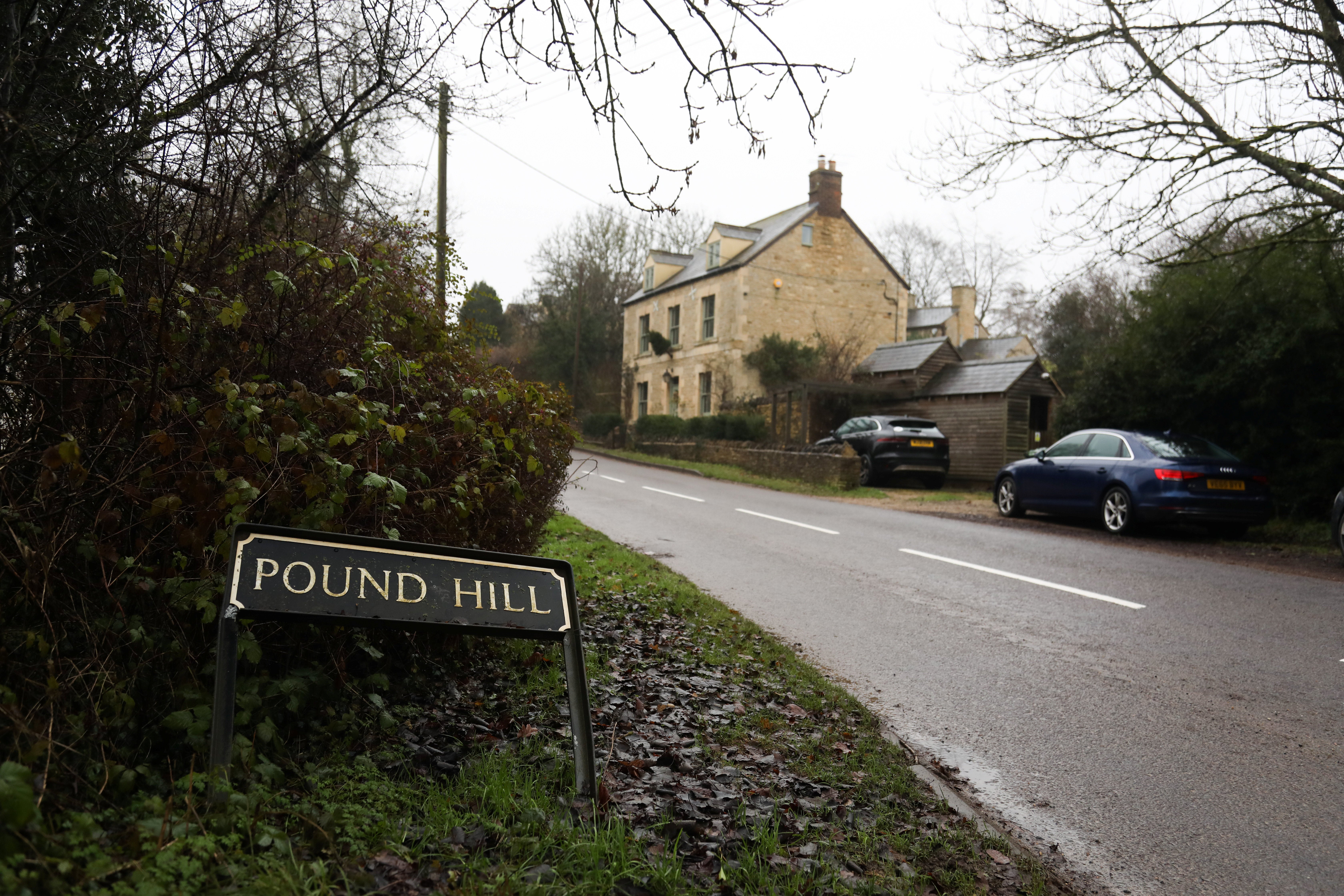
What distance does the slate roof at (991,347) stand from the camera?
4625 centimetres

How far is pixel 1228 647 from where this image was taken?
637cm

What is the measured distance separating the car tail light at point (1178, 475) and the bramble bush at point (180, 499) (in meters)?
10.9

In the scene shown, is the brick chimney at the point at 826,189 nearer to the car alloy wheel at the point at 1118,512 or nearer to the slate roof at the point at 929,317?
the slate roof at the point at 929,317

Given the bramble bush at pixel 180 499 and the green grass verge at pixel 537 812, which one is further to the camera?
the bramble bush at pixel 180 499

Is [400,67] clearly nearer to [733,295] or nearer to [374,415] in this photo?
[374,415]

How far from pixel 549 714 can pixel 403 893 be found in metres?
1.64

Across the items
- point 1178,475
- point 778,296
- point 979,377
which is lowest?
point 1178,475

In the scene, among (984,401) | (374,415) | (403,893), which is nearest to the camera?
(403,893)

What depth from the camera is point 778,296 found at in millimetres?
34000

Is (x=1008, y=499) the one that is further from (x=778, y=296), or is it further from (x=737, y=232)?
(x=737, y=232)

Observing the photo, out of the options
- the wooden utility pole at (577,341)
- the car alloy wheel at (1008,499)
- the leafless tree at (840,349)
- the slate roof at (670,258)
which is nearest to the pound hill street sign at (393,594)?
the car alloy wheel at (1008,499)

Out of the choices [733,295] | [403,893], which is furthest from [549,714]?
[733,295]

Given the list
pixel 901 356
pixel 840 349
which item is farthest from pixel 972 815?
pixel 840 349

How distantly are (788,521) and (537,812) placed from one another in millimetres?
11367
